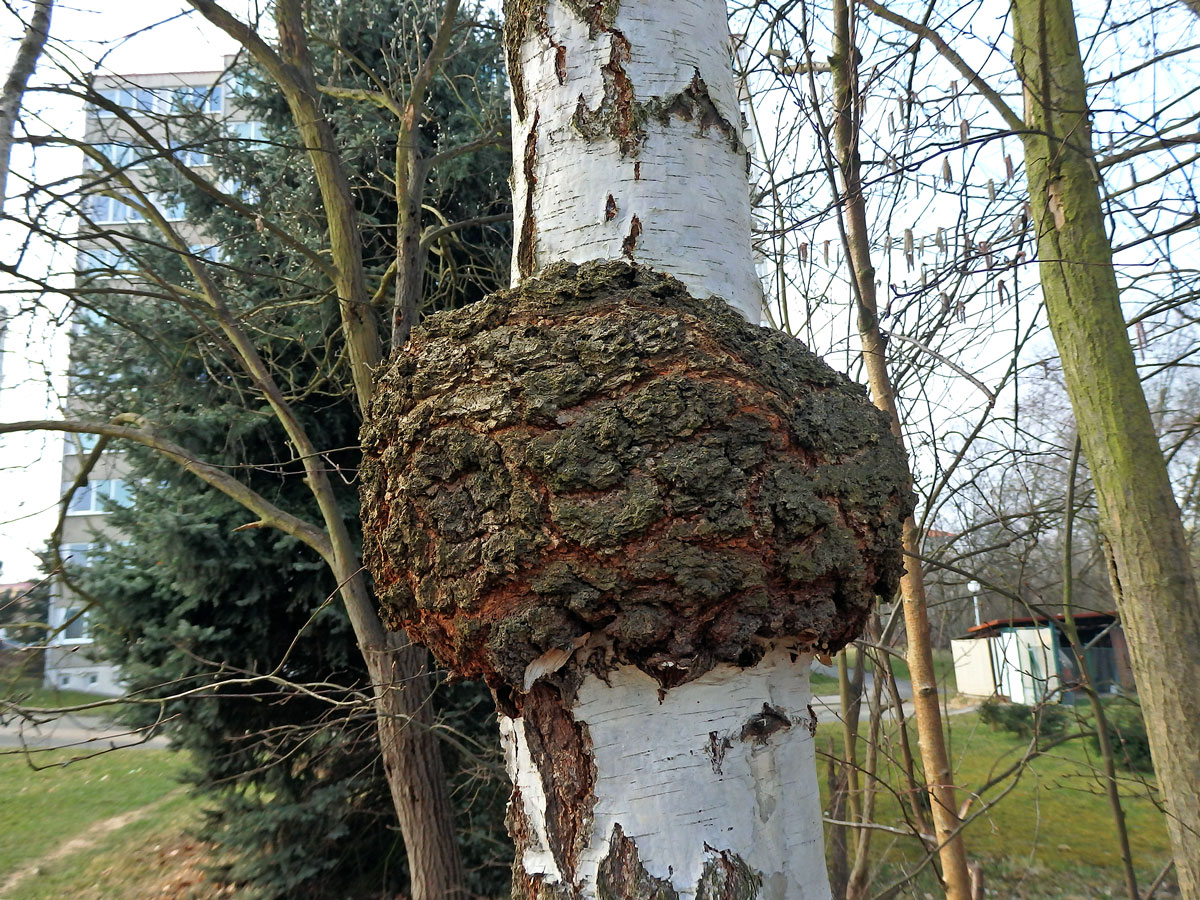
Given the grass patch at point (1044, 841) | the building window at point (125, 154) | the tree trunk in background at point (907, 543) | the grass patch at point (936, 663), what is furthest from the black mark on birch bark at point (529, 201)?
the grass patch at point (1044, 841)

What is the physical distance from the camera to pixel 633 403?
848 mm

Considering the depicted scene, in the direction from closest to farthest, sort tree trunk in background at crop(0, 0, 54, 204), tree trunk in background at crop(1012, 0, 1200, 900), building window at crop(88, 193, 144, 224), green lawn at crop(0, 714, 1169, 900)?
tree trunk in background at crop(1012, 0, 1200, 900)
tree trunk in background at crop(0, 0, 54, 204)
building window at crop(88, 193, 144, 224)
green lawn at crop(0, 714, 1169, 900)

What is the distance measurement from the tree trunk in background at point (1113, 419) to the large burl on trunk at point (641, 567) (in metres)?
1.55

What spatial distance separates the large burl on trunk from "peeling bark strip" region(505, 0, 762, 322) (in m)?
0.08

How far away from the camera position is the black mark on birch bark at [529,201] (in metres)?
1.03

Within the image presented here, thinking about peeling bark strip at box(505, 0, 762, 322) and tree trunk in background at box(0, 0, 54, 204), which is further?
tree trunk in background at box(0, 0, 54, 204)

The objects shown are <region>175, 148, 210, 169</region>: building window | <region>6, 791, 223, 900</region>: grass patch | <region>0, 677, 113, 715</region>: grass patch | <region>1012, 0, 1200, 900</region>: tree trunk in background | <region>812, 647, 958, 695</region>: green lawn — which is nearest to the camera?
<region>1012, 0, 1200, 900</region>: tree trunk in background

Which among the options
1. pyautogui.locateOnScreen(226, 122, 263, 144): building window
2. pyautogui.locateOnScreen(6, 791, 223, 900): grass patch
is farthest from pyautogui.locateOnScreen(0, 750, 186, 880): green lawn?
pyautogui.locateOnScreen(226, 122, 263, 144): building window

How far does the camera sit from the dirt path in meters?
6.37

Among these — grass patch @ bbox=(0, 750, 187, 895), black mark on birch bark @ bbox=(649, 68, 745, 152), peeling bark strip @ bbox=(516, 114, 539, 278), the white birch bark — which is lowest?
grass patch @ bbox=(0, 750, 187, 895)

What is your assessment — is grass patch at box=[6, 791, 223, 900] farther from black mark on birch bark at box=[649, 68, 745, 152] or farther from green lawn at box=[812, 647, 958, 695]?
black mark on birch bark at box=[649, 68, 745, 152]

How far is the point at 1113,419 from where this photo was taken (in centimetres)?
211

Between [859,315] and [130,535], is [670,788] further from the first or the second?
[130,535]

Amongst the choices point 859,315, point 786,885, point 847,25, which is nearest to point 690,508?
point 786,885
